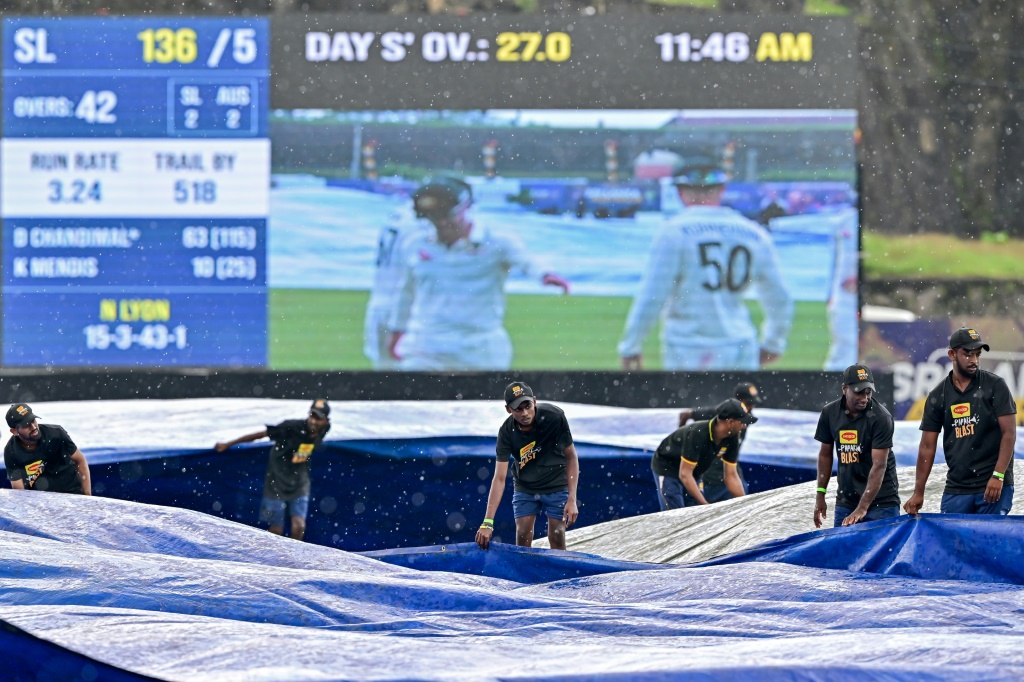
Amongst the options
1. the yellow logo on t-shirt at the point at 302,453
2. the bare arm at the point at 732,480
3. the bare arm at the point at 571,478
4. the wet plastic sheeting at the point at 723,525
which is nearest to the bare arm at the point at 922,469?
the wet plastic sheeting at the point at 723,525

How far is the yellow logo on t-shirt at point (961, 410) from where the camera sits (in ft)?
21.8

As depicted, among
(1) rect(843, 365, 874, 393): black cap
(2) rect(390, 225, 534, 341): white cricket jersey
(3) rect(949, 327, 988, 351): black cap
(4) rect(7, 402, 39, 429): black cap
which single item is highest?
(2) rect(390, 225, 534, 341): white cricket jersey

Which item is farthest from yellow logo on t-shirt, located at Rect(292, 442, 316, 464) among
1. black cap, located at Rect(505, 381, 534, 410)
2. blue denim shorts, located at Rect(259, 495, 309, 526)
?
black cap, located at Rect(505, 381, 534, 410)

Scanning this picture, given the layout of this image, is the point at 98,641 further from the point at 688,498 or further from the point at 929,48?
the point at 929,48

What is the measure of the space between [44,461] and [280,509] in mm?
2228

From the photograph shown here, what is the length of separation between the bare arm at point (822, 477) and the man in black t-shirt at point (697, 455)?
4.45 ft

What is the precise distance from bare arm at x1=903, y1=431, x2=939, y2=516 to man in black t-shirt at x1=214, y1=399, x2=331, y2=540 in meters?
4.63

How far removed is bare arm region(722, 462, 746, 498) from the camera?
9.07 metres

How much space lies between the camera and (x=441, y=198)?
1306cm

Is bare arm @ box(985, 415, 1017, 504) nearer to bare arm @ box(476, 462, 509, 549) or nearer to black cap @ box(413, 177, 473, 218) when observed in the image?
bare arm @ box(476, 462, 509, 549)

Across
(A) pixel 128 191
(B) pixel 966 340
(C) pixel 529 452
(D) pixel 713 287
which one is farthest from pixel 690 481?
(A) pixel 128 191

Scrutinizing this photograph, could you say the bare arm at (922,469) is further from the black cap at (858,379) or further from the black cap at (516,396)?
the black cap at (516,396)

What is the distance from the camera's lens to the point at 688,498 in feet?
30.2

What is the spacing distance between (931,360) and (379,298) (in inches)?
234
